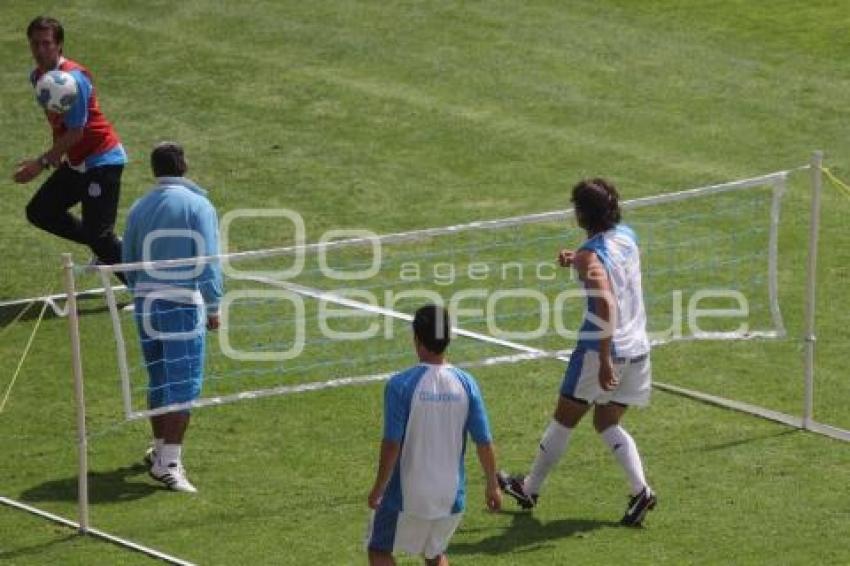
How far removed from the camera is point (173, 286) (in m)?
13.0

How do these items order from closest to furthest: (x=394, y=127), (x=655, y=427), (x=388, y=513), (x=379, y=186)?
(x=388, y=513) → (x=655, y=427) → (x=379, y=186) → (x=394, y=127)

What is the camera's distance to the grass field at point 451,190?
1251 cm

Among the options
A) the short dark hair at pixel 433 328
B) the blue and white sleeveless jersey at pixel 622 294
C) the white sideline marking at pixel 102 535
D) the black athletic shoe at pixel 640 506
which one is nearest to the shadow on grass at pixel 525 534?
the black athletic shoe at pixel 640 506

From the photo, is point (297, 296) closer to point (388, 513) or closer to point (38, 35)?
point (38, 35)

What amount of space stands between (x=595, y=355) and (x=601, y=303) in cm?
43

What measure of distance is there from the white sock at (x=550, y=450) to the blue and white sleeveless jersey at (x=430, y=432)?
74.8 inches

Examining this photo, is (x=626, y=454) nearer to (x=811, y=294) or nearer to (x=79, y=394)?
(x=811, y=294)

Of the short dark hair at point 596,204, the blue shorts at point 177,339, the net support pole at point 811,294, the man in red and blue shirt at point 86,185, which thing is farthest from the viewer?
the man in red and blue shirt at point 86,185

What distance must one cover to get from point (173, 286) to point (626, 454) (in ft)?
10.3

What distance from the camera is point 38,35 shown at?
15789 millimetres

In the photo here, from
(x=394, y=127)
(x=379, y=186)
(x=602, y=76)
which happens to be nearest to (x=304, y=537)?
(x=379, y=186)

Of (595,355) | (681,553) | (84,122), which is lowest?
(681,553)

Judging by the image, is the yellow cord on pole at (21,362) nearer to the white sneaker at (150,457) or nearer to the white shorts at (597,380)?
the white sneaker at (150,457)

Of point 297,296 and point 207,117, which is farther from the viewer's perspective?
point 207,117
